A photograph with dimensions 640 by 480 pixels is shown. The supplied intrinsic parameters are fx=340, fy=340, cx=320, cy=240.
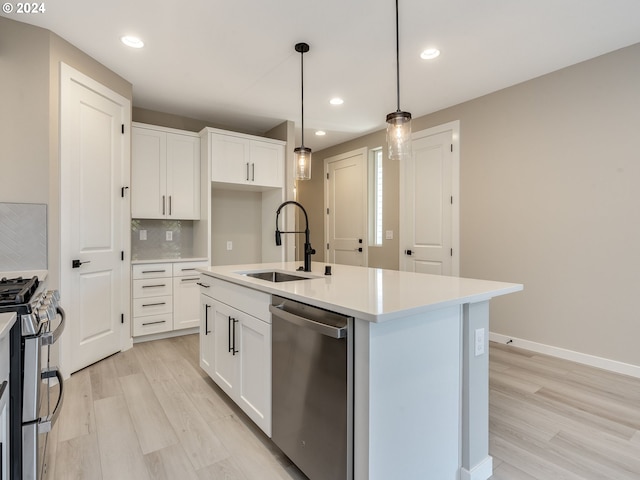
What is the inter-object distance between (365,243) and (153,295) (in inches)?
116

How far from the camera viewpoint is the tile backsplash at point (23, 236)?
7.63ft

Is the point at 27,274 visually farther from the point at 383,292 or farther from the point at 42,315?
the point at 383,292

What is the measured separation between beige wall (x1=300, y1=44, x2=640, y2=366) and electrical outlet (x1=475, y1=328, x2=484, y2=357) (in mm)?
2056

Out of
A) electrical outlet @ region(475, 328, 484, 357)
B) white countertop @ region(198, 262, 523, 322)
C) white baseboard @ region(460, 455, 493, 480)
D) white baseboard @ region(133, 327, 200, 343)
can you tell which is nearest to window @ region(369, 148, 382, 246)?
white baseboard @ region(133, 327, 200, 343)

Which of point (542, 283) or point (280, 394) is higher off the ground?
point (542, 283)

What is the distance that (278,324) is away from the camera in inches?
64.0

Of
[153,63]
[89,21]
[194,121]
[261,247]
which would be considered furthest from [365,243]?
[89,21]

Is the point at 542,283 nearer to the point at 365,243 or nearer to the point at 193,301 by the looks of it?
the point at 365,243

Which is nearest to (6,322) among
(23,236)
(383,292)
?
(383,292)

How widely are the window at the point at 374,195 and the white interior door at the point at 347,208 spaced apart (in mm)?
87

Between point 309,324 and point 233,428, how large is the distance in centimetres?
107

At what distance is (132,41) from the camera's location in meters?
2.62

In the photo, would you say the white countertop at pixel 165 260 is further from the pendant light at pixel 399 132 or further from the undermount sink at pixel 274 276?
the pendant light at pixel 399 132

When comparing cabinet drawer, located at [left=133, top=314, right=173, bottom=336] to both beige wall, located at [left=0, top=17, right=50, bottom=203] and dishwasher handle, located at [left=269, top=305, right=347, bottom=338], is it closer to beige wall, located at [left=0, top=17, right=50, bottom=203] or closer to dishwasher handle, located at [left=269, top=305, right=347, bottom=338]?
beige wall, located at [left=0, top=17, right=50, bottom=203]
